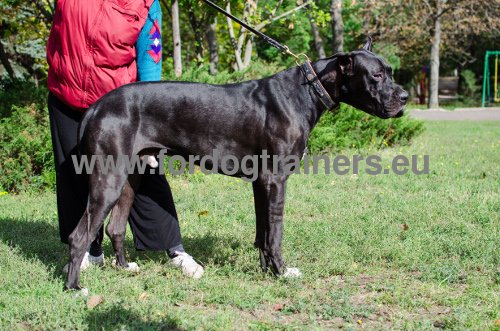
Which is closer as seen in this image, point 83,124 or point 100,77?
point 83,124

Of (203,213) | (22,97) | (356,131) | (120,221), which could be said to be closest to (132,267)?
A: (120,221)

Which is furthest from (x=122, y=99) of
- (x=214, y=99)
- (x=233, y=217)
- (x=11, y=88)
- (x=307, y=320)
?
(x=11, y=88)

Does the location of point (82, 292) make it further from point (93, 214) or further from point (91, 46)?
point (91, 46)

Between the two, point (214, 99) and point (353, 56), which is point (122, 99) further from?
point (353, 56)

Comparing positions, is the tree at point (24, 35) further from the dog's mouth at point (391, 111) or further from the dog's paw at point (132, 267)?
the dog's mouth at point (391, 111)

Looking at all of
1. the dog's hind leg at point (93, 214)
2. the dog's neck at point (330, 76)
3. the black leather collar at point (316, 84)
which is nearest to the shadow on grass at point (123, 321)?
the dog's hind leg at point (93, 214)

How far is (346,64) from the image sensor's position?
419cm

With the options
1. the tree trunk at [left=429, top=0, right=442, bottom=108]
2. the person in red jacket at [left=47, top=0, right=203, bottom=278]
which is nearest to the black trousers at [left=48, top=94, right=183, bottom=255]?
the person in red jacket at [left=47, top=0, right=203, bottom=278]

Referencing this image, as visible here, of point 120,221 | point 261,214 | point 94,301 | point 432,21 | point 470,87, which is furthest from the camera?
point 470,87

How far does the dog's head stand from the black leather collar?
Answer: 14 centimetres

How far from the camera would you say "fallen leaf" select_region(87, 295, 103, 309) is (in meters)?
3.75

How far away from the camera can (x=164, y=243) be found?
4746 mm

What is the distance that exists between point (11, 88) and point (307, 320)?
7.02 metres

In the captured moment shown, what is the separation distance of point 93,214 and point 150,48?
1270mm
